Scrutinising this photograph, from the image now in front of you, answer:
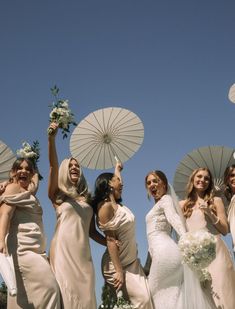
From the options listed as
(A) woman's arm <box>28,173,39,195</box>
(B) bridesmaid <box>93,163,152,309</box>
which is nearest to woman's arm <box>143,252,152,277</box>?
(B) bridesmaid <box>93,163,152,309</box>

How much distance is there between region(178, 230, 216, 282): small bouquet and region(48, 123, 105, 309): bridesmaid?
1.41 metres

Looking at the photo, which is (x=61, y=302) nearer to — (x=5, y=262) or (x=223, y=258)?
(x=5, y=262)

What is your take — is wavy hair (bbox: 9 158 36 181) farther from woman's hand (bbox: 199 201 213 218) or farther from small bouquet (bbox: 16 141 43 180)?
woman's hand (bbox: 199 201 213 218)

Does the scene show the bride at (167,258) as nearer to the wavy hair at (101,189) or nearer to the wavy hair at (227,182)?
the wavy hair at (101,189)

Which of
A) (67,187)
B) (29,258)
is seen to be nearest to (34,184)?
(67,187)

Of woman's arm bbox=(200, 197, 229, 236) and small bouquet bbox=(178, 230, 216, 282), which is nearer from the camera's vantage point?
small bouquet bbox=(178, 230, 216, 282)

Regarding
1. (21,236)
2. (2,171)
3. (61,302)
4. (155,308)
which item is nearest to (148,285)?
(155,308)

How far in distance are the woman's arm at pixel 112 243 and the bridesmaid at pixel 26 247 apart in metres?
0.98

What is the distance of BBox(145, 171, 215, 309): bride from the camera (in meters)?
7.52

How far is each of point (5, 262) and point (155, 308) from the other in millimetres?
2535

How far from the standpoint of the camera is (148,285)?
25.3 ft

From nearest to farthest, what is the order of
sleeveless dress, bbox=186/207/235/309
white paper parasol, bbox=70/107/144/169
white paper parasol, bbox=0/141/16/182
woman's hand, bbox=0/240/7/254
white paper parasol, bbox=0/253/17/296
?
white paper parasol, bbox=0/253/17/296
woman's hand, bbox=0/240/7/254
sleeveless dress, bbox=186/207/235/309
white paper parasol, bbox=0/141/16/182
white paper parasol, bbox=70/107/144/169

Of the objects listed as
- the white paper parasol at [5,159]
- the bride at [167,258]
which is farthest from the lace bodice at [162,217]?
the white paper parasol at [5,159]

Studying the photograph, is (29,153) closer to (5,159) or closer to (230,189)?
(5,159)
